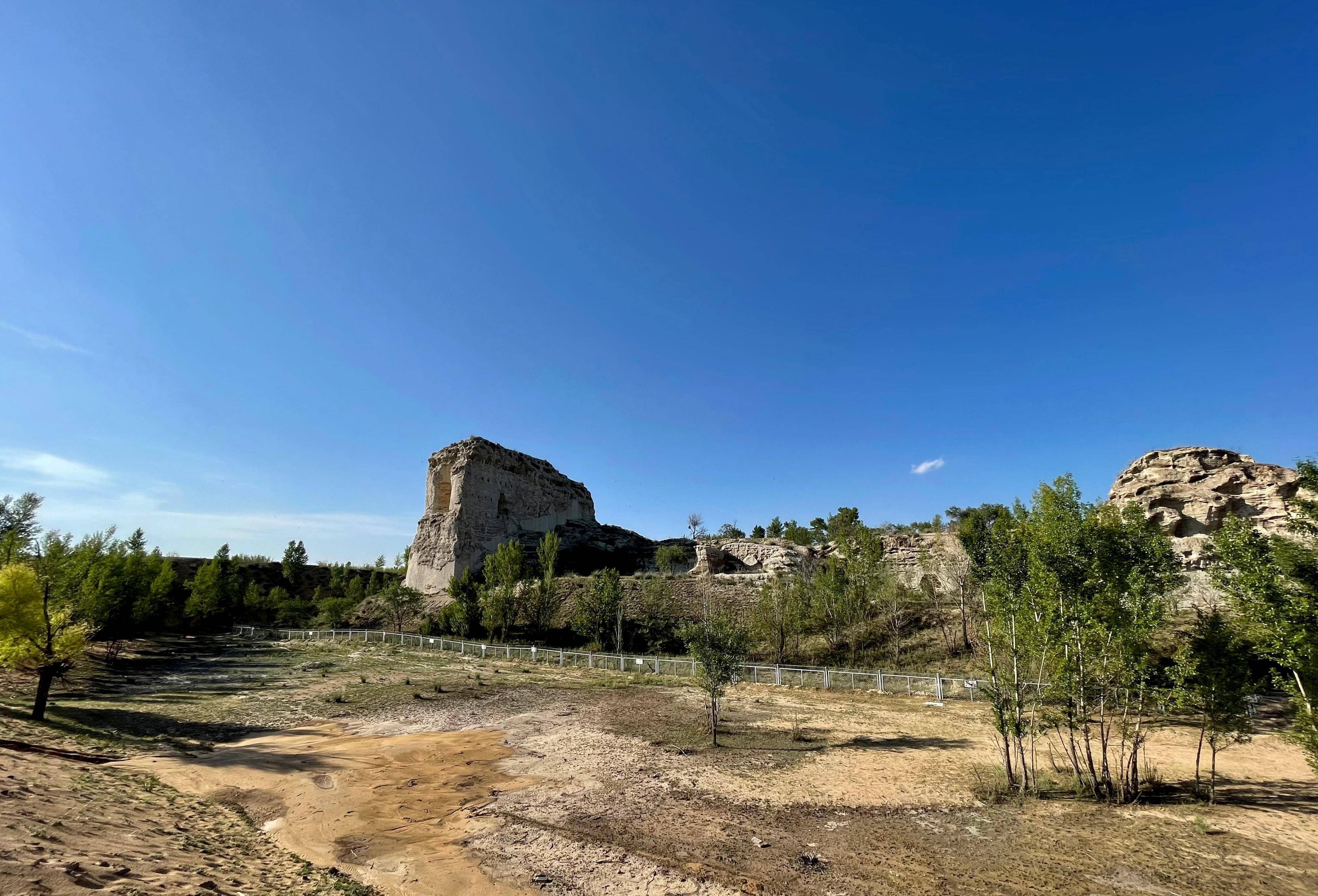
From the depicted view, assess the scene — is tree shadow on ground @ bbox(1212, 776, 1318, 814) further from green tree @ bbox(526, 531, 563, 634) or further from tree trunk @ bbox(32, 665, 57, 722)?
green tree @ bbox(526, 531, 563, 634)

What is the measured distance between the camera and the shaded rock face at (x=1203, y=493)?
A: 29453mm

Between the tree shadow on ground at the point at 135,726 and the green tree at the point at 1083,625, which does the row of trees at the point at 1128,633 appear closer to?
the green tree at the point at 1083,625

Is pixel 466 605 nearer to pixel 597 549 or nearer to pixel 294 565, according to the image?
pixel 597 549

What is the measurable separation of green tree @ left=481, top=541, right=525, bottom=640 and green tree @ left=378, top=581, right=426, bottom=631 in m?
7.13

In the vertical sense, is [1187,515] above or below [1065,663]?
above

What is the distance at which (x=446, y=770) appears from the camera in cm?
1359

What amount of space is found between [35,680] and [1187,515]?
6129 centimetres

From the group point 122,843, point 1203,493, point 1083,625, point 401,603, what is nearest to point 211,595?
point 401,603

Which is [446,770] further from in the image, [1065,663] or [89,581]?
[89,581]

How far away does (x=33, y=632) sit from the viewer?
17094 mm

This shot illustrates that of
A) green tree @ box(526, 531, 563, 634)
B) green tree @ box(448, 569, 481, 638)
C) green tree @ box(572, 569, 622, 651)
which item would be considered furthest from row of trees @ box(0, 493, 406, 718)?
green tree @ box(572, 569, 622, 651)

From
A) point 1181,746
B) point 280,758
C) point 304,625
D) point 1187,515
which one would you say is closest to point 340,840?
point 280,758

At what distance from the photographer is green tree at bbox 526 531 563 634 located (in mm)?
45062

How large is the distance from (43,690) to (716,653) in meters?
21.5
